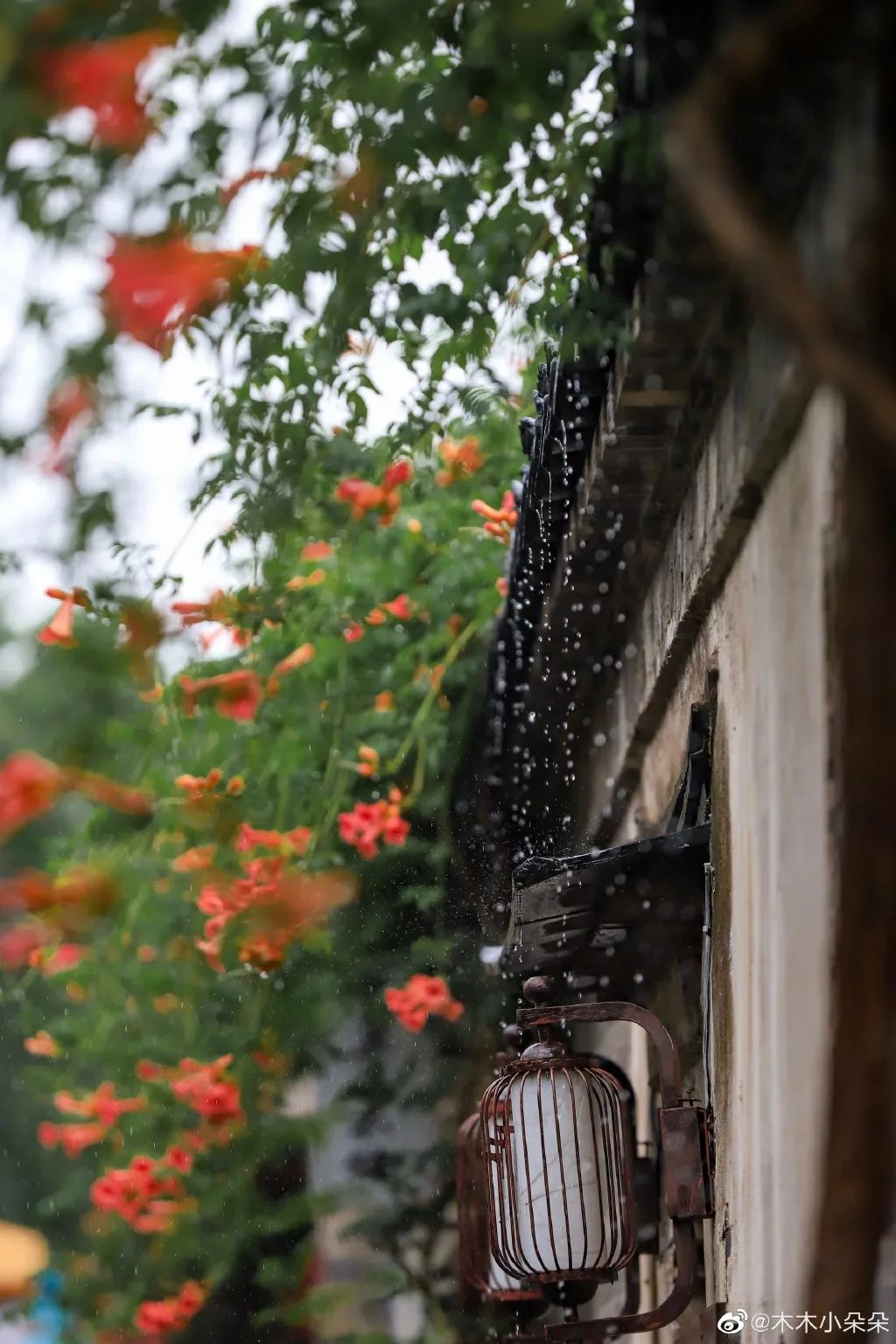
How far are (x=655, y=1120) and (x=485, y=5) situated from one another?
2.75 m

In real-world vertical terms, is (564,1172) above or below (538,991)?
below

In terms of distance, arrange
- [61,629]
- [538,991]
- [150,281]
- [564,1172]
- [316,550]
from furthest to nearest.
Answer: [316,550] → [61,629] → [538,991] → [564,1172] → [150,281]

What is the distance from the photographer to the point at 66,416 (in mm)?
2113

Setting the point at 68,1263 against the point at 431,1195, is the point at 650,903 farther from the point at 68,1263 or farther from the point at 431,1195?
the point at 68,1263

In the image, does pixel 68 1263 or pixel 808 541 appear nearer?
pixel 808 541

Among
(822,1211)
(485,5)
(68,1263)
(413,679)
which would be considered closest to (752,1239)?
(822,1211)

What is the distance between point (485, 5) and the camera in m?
2.02

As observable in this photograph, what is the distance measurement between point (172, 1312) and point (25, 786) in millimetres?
4764

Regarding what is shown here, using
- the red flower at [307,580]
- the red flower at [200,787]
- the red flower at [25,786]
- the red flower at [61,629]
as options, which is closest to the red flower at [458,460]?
the red flower at [307,580]

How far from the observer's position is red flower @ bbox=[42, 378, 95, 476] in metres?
2.08

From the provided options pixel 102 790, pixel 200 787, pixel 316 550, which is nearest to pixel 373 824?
pixel 316 550

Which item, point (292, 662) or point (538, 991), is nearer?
point (538, 991)

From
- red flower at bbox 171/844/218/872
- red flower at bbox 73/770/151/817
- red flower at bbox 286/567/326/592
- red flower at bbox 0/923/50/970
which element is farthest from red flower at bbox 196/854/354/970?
red flower at bbox 73/770/151/817

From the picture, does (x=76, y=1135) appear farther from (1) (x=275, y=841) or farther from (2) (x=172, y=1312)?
(1) (x=275, y=841)
